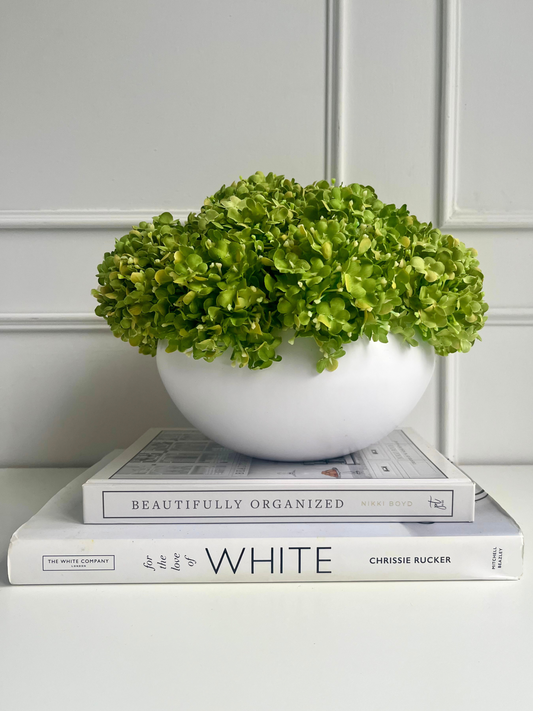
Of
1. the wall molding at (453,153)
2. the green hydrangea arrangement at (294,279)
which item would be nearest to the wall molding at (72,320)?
the wall molding at (453,153)

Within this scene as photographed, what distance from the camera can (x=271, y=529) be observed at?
0.52 meters

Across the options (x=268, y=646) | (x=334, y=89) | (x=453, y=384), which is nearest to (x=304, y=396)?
→ (x=268, y=646)

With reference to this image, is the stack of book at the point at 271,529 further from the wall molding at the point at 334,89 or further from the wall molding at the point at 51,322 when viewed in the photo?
the wall molding at the point at 334,89

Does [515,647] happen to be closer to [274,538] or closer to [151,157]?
[274,538]

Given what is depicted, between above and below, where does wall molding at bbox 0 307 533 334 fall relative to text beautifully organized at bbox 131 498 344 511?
above

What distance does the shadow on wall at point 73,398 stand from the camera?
91 centimetres

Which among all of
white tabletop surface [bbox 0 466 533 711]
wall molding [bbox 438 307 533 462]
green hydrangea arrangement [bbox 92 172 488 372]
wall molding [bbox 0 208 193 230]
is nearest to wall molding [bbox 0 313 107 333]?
wall molding [bbox 0 208 193 230]

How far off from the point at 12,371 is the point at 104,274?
1.33 feet

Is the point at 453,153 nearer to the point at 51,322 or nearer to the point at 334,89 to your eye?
the point at 334,89

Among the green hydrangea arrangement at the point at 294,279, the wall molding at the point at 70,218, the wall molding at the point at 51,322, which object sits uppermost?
the wall molding at the point at 70,218

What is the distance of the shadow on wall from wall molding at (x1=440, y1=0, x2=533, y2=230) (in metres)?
0.55

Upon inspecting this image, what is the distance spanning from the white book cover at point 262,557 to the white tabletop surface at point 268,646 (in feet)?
0.03

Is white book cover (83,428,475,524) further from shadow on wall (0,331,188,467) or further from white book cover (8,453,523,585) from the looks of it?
shadow on wall (0,331,188,467)

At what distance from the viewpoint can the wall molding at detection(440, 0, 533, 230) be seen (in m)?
0.87
